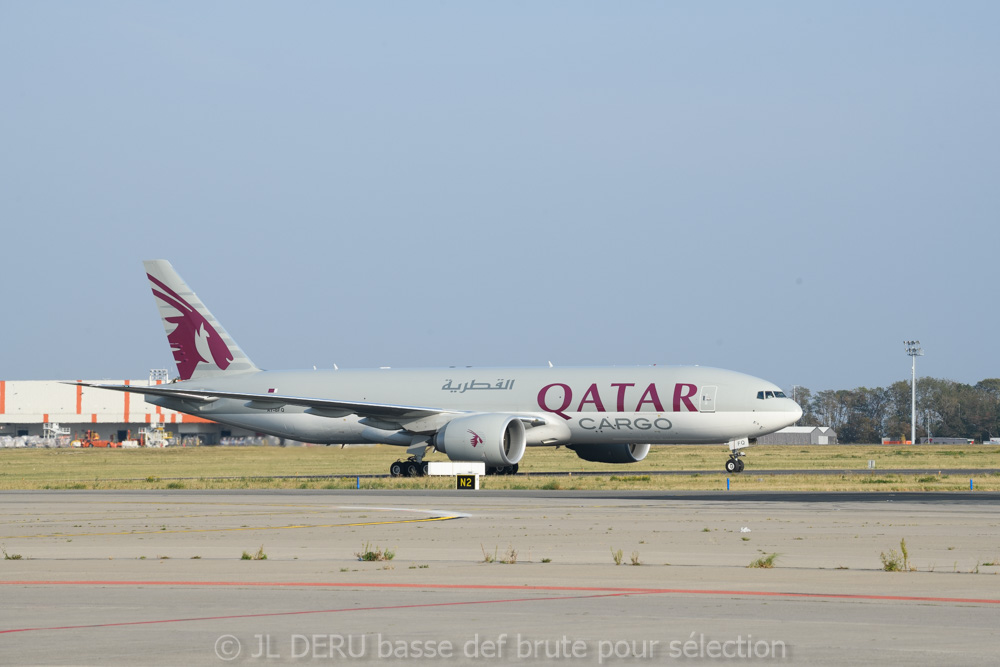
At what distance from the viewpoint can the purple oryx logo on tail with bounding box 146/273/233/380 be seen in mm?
59875

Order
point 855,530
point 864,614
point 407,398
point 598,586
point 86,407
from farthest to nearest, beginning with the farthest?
point 86,407 → point 407,398 → point 855,530 → point 598,586 → point 864,614

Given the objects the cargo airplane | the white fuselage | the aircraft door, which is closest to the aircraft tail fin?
the cargo airplane

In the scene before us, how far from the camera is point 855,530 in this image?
24.0 metres

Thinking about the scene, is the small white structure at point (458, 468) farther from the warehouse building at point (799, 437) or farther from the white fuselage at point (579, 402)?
the warehouse building at point (799, 437)

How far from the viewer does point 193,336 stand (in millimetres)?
59906

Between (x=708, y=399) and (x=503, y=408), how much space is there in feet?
26.6

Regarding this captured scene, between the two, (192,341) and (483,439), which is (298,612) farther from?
(192,341)

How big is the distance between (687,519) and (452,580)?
11302 mm

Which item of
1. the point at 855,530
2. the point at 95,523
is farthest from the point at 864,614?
the point at 95,523

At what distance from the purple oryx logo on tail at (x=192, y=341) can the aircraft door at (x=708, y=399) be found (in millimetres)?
22281

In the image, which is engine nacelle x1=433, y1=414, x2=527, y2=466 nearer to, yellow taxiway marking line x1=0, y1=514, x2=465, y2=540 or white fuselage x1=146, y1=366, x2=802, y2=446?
white fuselage x1=146, y1=366, x2=802, y2=446

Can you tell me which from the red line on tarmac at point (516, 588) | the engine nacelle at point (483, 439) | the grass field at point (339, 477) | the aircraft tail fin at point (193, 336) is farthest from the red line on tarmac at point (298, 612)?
the aircraft tail fin at point (193, 336)

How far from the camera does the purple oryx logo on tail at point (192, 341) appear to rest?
59875 mm

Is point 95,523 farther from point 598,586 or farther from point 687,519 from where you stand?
point 598,586
